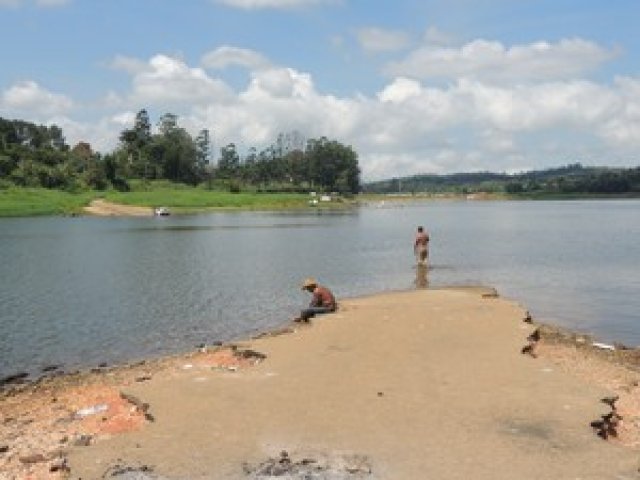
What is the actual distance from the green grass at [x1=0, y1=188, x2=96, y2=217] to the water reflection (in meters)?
83.7

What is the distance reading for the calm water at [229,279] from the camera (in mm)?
27953

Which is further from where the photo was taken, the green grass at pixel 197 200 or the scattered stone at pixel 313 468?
the green grass at pixel 197 200

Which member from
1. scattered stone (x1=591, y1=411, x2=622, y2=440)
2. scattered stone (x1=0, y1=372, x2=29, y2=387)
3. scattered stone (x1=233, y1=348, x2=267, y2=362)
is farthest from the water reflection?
scattered stone (x1=591, y1=411, x2=622, y2=440)

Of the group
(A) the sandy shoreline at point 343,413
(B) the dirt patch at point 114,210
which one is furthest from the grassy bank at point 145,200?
(A) the sandy shoreline at point 343,413

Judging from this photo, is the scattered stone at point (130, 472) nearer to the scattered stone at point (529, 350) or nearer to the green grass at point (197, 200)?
the scattered stone at point (529, 350)

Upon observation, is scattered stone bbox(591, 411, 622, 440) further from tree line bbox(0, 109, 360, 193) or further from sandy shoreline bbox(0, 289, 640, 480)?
Result: tree line bbox(0, 109, 360, 193)

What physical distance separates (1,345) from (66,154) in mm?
135959

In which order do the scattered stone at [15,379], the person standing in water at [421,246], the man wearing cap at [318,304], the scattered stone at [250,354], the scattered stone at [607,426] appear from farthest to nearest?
the person standing in water at [421,246], the man wearing cap at [318,304], the scattered stone at [15,379], the scattered stone at [250,354], the scattered stone at [607,426]

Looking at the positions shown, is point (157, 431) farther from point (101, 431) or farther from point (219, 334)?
point (219, 334)

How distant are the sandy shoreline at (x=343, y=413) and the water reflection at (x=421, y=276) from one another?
52.8 ft

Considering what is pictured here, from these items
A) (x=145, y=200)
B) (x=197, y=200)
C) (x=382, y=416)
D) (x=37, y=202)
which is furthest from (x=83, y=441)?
(x=197, y=200)

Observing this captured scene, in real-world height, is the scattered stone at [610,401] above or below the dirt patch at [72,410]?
above

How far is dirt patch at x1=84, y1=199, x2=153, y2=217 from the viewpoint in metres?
123

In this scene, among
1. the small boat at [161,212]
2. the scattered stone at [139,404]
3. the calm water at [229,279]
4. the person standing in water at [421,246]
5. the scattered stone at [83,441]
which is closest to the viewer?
the scattered stone at [83,441]
